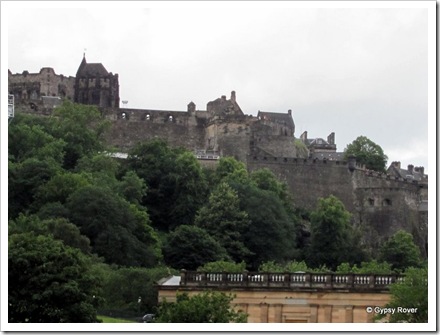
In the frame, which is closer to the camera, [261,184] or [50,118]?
[261,184]

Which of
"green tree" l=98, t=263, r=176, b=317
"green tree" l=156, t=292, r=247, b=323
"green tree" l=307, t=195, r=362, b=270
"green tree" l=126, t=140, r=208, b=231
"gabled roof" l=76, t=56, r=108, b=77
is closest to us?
"green tree" l=156, t=292, r=247, b=323

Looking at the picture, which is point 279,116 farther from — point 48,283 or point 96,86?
point 48,283

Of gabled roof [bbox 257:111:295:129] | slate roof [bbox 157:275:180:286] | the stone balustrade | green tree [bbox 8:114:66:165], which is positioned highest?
gabled roof [bbox 257:111:295:129]

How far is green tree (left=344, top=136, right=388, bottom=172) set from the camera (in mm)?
108188

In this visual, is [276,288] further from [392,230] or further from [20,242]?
[392,230]

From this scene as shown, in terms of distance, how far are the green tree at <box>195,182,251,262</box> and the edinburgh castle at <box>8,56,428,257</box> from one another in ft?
44.7

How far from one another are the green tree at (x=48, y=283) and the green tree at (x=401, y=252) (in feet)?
116

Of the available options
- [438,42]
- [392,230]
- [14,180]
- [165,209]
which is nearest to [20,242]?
[438,42]

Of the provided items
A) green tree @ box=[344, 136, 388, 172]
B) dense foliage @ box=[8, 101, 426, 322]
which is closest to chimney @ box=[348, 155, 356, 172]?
dense foliage @ box=[8, 101, 426, 322]

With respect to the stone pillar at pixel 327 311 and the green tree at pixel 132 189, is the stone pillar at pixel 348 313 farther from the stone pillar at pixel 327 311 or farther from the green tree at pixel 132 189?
the green tree at pixel 132 189

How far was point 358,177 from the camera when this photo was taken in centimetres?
9625

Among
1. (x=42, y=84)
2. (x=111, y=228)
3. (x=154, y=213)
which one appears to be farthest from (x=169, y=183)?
(x=42, y=84)

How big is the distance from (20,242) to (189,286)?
5.52 m

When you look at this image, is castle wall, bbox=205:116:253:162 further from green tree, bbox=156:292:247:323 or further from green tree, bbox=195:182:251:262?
green tree, bbox=156:292:247:323
